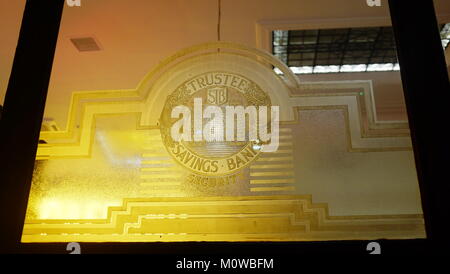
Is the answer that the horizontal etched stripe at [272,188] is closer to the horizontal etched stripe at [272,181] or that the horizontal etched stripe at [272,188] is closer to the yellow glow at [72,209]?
the horizontal etched stripe at [272,181]

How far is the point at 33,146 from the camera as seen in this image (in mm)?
946

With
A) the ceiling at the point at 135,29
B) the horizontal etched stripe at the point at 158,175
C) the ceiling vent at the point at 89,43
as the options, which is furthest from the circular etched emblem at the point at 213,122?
the ceiling vent at the point at 89,43

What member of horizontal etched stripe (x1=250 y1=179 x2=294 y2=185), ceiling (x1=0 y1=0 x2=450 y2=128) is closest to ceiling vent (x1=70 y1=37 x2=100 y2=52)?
ceiling (x1=0 y1=0 x2=450 y2=128)

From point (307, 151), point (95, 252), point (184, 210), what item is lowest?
point (95, 252)

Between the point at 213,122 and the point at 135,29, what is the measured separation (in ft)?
3.83

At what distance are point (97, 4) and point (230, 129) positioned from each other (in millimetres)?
616

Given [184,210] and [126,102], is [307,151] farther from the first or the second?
[126,102]

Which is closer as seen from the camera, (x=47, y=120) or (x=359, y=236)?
(x=359, y=236)

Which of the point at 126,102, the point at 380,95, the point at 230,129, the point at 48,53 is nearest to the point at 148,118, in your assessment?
the point at 126,102

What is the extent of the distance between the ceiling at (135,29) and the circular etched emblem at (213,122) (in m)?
0.14

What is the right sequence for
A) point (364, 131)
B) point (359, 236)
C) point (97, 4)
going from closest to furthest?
1. point (359, 236)
2. point (364, 131)
3. point (97, 4)

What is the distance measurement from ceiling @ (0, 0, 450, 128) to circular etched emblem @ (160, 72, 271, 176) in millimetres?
141

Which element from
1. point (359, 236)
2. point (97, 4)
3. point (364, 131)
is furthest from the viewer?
point (97, 4)

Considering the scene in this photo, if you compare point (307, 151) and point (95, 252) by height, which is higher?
point (307, 151)
